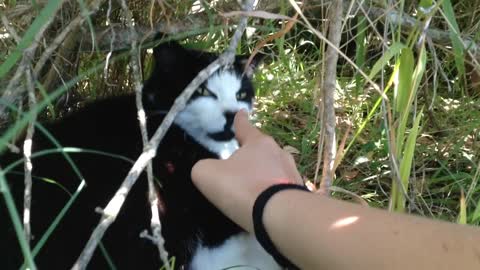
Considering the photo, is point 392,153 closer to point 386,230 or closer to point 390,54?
point 390,54

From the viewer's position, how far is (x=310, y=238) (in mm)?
798

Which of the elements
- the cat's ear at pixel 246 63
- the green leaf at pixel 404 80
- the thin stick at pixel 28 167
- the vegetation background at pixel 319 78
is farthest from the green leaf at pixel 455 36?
the thin stick at pixel 28 167

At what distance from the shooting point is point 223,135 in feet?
4.47

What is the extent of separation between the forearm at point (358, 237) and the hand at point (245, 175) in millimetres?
87

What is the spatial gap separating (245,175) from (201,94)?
382 mm

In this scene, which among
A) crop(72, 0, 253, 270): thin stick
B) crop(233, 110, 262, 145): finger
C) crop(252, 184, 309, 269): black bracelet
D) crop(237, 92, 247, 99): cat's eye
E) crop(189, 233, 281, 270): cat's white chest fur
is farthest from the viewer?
crop(237, 92, 247, 99): cat's eye

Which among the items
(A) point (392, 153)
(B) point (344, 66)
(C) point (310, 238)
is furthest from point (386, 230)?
(B) point (344, 66)

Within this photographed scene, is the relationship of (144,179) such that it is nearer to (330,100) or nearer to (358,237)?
(330,100)

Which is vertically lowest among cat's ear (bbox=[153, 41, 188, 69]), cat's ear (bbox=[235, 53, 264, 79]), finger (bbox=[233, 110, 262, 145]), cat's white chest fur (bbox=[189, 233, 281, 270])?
cat's white chest fur (bbox=[189, 233, 281, 270])

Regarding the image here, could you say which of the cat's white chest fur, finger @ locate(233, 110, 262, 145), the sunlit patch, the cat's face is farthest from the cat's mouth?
the sunlit patch

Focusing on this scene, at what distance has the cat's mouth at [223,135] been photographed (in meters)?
1.35

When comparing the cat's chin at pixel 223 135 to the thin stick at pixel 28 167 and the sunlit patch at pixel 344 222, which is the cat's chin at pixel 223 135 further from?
the sunlit patch at pixel 344 222

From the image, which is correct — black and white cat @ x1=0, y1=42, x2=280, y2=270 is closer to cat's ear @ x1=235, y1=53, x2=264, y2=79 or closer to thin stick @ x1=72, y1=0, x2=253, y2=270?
cat's ear @ x1=235, y1=53, x2=264, y2=79

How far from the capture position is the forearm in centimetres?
68
